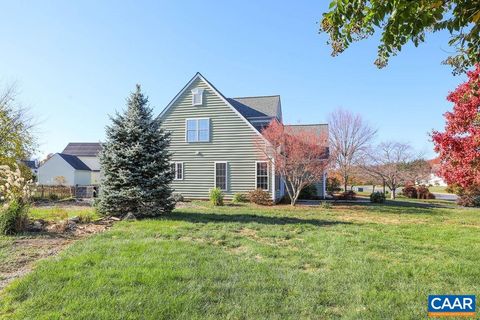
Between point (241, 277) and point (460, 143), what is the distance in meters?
7.20

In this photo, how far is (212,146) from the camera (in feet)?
62.2

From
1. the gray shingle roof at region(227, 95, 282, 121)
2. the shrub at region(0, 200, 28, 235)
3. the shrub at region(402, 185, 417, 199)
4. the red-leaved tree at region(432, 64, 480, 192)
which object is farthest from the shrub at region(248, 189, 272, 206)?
the shrub at region(402, 185, 417, 199)

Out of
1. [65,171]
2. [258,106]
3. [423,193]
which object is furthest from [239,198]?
[65,171]

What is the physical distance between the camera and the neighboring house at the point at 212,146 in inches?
717

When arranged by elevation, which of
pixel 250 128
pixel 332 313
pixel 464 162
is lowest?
pixel 332 313

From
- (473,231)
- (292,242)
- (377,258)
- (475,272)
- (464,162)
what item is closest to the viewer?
(475,272)

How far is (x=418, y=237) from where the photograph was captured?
8227 mm

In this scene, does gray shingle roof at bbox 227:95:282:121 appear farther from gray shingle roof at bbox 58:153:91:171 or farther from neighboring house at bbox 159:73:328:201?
gray shingle roof at bbox 58:153:91:171

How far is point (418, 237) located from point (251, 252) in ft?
16.3

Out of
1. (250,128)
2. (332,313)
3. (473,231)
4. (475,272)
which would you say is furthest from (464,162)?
(250,128)

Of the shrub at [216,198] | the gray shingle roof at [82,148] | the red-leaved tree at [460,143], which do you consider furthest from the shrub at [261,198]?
the gray shingle roof at [82,148]

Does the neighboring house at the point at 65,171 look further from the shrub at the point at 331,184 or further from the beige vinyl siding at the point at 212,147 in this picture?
the shrub at the point at 331,184

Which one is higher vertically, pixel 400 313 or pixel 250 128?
pixel 250 128

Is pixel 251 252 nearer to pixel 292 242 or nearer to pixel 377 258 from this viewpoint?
pixel 292 242
